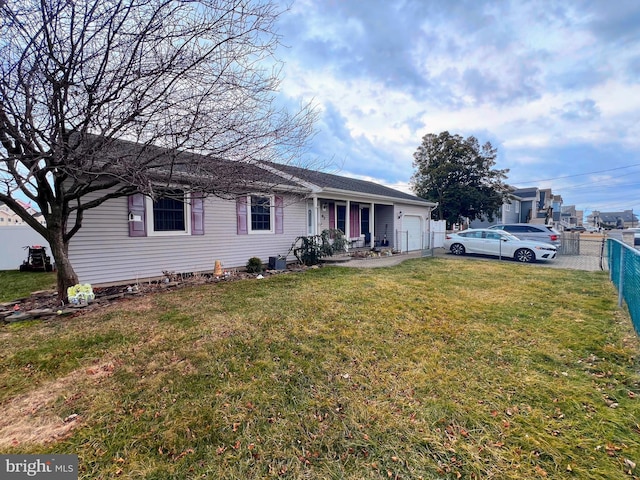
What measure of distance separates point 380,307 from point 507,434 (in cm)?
312

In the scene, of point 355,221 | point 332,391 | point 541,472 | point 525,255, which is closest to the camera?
point 541,472

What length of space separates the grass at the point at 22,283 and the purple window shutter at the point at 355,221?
1097 cm

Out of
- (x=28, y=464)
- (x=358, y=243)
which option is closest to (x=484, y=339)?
(x=28, y=464)

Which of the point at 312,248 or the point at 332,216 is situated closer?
the point at 312,248

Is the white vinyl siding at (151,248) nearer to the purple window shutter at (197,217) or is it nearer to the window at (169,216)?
the purple window shutter at (197,217)

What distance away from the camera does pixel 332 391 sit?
2789 mm

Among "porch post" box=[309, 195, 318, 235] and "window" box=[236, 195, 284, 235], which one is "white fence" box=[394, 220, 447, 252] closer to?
"porch post" box=[309, 195, 318, 235]

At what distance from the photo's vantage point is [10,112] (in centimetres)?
411

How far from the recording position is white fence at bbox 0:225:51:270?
10953 mm

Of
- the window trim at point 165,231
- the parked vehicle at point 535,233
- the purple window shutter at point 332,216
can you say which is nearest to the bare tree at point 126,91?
the window trim at point 165,231

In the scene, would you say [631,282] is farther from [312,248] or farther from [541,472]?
[312,248]

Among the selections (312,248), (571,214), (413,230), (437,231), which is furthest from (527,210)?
(571,214)

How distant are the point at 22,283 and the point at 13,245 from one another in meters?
4.81

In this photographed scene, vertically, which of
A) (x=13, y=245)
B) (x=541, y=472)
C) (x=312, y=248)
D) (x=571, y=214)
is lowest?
(x=541, y=472)
